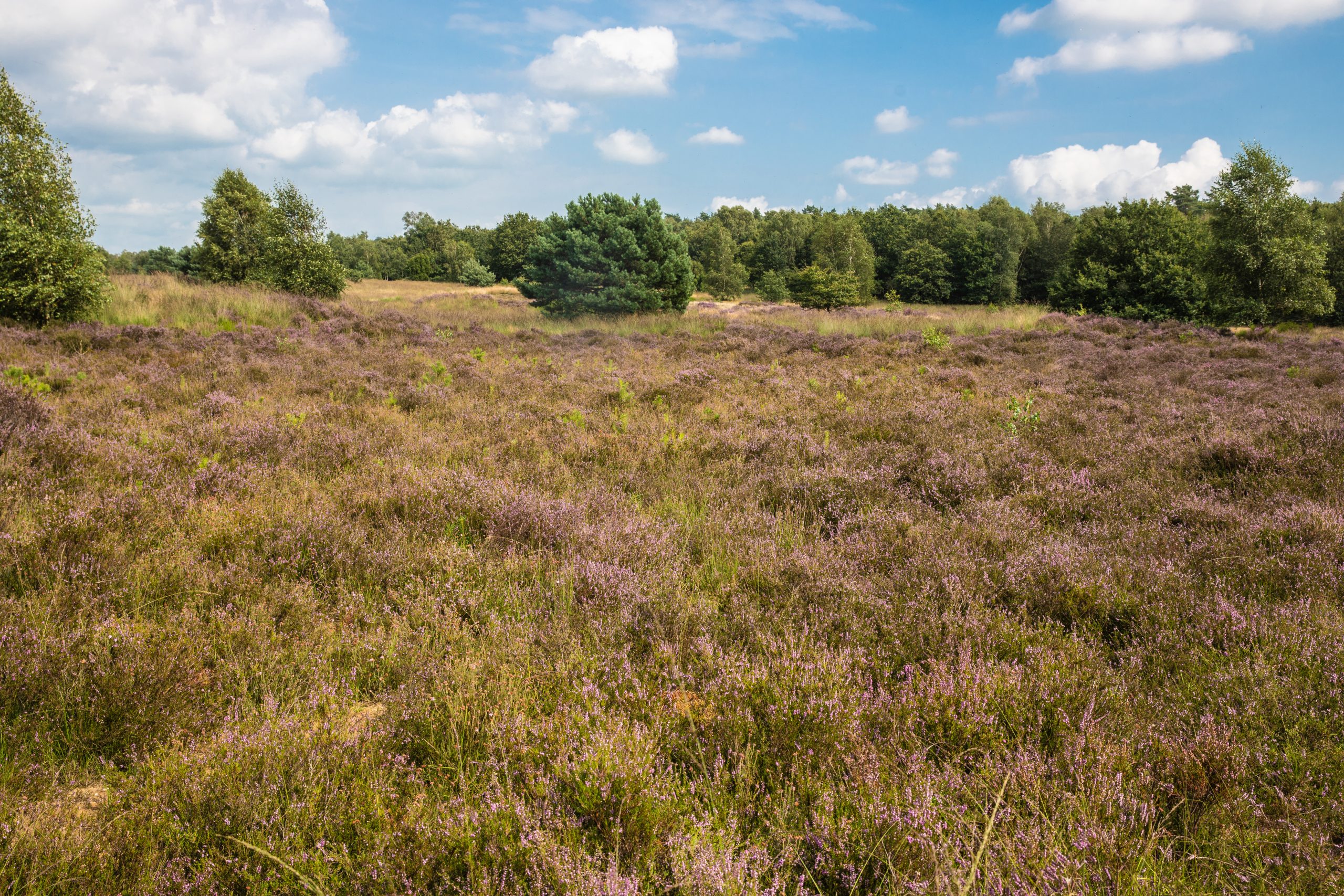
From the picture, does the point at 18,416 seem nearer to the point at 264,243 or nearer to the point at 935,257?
the point at 264,243

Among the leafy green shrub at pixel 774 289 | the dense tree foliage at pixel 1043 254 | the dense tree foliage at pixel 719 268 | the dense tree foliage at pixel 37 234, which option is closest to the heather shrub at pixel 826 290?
the leafy green shrub at pixel 774 289

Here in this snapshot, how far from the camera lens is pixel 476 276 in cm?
5459

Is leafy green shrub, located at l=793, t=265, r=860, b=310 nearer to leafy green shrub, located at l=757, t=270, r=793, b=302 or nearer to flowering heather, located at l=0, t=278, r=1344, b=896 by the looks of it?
leafy green shrub, located at l=757, t=270, r=793, b=302

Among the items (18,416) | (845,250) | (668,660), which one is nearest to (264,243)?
(18,416)

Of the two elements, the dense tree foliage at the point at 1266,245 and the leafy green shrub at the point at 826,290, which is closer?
the dense tree foliage at the point at 1266,245

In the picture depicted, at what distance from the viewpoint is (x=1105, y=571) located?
339cm

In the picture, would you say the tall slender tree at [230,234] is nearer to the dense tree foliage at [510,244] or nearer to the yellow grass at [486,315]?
the yellow grass at [486,315]

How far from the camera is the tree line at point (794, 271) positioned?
12188 millimetres

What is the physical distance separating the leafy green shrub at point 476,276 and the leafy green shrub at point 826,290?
97.3 feet

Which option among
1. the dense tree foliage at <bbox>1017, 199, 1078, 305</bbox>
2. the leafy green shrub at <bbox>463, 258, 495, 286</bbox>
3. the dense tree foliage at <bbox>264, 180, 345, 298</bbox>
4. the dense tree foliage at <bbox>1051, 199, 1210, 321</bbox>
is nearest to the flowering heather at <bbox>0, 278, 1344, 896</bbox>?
the dense tree foliage at <bbox>264, 180, 345, 298</bbox>

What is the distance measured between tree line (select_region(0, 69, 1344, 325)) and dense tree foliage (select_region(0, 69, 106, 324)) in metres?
0.03

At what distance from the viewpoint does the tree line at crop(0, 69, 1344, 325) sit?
1219 cm

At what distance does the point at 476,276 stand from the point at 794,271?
1387 inches

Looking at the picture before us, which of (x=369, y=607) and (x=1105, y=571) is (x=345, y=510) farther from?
(x=1105, y=571)
